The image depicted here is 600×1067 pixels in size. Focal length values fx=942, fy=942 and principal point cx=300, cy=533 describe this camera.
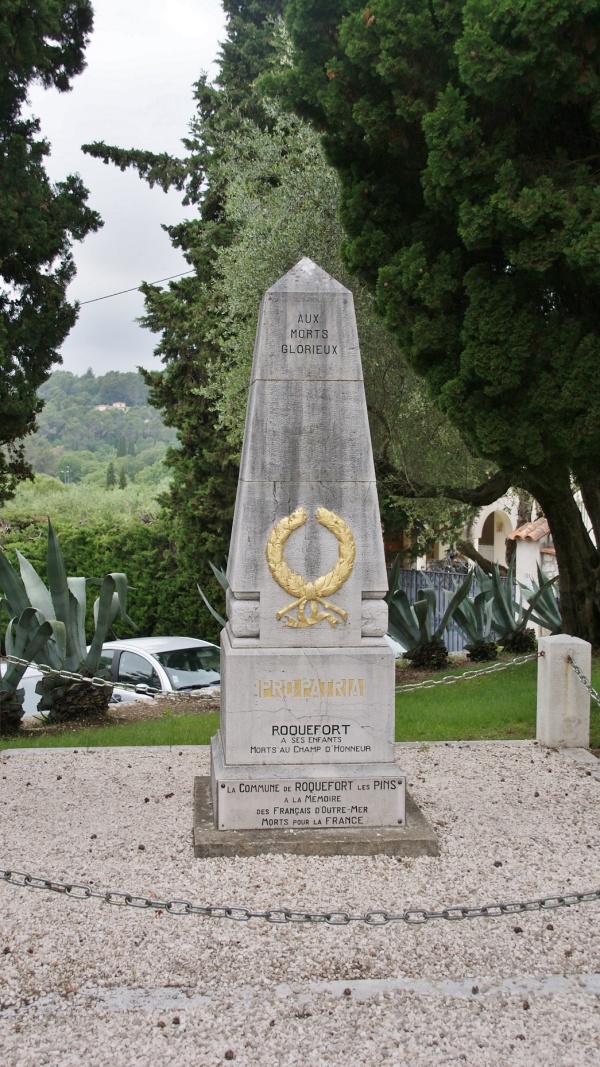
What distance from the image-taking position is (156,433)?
102 meters

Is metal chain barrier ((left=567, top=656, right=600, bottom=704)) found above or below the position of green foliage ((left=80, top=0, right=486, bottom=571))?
below

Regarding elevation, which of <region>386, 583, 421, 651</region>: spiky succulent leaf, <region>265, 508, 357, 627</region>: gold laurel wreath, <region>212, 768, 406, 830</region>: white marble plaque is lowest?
<region>212, 768, 406, 830</region>: white marble plaque

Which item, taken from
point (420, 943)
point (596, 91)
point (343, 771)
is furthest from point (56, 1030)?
point (596, 91)

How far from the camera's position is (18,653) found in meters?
8.45

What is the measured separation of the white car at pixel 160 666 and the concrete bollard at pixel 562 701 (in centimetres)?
377

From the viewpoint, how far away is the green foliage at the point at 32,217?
1059cm

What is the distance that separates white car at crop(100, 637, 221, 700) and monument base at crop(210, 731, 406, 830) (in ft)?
15.6

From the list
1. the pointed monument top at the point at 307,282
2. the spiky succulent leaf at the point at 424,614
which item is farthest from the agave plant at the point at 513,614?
the pointed monument top at the point at 307,282

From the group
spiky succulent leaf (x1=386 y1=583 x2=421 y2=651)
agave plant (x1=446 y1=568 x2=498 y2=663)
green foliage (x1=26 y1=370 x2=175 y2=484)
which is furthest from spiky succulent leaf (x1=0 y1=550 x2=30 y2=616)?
green foliage (x1=26 y1=370 x2=175 y2=484)

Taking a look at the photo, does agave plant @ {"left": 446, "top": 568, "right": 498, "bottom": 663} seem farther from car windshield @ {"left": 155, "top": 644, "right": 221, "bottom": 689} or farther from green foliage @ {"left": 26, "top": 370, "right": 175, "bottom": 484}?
green foliage @ {"left": 26, "top": 370, "right": 175, "bottom": 484}

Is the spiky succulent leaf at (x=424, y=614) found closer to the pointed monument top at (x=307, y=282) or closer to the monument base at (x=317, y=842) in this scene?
the monument base at (x=317, y=842)

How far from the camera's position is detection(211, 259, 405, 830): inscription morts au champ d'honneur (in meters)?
5.32

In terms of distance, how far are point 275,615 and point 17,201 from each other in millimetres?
7440

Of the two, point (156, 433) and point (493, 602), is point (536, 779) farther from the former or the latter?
point (156, 433)
